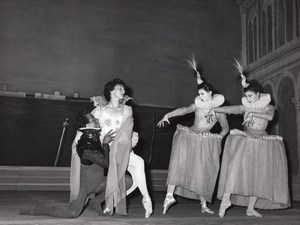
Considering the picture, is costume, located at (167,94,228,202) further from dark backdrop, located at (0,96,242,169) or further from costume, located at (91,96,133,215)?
dark backdrop, located at (0,96,242,169)

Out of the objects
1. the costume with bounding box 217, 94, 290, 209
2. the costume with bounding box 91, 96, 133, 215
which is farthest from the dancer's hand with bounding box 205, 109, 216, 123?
the costume with bounding box 91, 96, 133, 215

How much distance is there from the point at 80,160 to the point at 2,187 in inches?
Answer: 132

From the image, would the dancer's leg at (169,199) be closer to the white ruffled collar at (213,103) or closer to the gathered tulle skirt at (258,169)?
the gathered tulle skirt at (258,169)

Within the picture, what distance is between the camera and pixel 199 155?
426 cm

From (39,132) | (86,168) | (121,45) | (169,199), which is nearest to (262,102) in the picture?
(169,199)

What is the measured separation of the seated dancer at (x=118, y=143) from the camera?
355cm

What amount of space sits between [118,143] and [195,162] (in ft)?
3.67

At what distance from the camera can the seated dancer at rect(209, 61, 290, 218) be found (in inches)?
156

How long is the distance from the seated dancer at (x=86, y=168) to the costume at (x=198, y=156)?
1.00 meters

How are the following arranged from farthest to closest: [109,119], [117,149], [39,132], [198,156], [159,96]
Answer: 1. [159,96]
2. [39,132]
3. [198,156]
4. [109,119]
5. [117,149]

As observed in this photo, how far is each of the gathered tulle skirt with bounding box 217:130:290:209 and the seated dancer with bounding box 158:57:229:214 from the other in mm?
255

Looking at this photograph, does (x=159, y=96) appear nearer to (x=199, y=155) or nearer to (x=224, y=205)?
(x=199, y=155)

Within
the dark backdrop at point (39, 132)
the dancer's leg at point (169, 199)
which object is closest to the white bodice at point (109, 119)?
the dancer's leg at point (169, 199)

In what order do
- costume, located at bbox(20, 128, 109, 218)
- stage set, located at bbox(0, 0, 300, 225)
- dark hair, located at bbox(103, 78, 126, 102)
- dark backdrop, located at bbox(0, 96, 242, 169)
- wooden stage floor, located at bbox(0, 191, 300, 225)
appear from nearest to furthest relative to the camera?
wooden stage floor, located at bbox(0, 191, 300, 225), costume, located at bbox(20, 128, 109, 218), dark hair, located at bbox(103, 78, 126, 102), stage set, located at bbox(0, 0, 300, 225), dark backdrop, located at bbox(0, 96, 242, 169)
